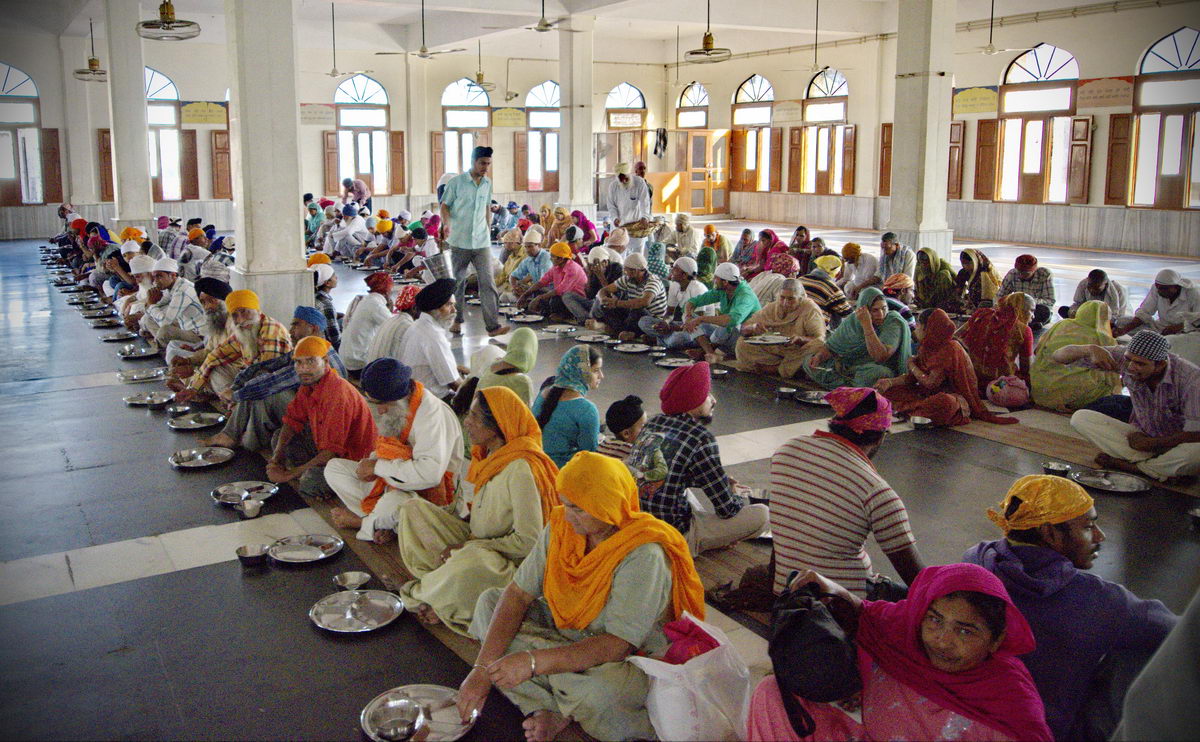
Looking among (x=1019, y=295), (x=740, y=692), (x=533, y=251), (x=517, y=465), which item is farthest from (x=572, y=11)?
(x=740, y=692)

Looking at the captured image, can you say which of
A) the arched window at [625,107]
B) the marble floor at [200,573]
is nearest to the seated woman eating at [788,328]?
the marble floor at [200,573]

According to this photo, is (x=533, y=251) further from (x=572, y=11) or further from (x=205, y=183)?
(x=205, y=183)

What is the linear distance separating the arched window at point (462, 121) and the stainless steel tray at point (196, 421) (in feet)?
56.1

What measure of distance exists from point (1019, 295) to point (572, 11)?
10.6m

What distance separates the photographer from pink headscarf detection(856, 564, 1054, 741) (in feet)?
7.01

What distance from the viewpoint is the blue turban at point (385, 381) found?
3.91m

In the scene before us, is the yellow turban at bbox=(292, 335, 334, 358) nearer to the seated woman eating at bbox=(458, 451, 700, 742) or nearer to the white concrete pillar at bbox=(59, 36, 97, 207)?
the seated woman eating at bbox=(458, 451, 700, 742)

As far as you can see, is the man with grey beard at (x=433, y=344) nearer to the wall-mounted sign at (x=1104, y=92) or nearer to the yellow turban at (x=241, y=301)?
the yellow turban at (x=241, y=301)

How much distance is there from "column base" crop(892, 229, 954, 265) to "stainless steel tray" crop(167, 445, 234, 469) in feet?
26.5

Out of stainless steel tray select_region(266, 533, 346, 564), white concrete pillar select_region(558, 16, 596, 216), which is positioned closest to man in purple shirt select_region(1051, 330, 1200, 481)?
stainless steel tray select_region(266, 533, 346, 564)

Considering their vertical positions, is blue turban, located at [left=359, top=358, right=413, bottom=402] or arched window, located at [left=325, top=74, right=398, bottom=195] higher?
arched window, located at [left=325, top=74, right=398, bottom=195]

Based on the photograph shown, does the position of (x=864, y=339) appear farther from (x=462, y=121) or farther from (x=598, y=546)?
(x=462, y=121)

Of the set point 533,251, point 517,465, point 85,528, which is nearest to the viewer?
point 517,465

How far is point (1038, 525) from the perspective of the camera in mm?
2713
